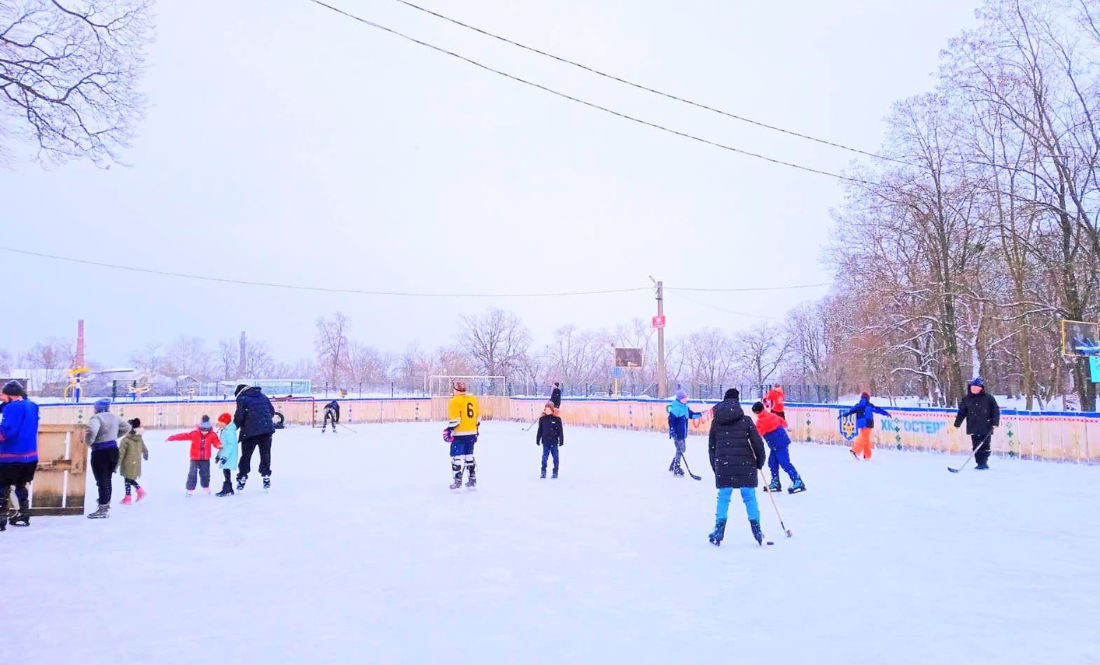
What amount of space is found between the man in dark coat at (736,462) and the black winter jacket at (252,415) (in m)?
7.40

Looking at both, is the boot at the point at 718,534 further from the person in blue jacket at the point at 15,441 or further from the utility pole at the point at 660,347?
the utility pole at the point at 660,347

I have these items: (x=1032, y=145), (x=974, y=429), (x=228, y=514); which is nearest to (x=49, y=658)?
(x=228, y=514)

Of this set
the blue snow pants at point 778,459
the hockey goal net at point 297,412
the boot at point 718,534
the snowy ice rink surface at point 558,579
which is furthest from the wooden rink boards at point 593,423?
the blue snow pants at point 778,459

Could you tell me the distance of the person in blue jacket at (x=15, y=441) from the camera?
27.3ft

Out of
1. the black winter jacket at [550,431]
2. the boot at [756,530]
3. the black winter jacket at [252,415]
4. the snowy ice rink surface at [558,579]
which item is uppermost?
the black winter jacket at [252,415]

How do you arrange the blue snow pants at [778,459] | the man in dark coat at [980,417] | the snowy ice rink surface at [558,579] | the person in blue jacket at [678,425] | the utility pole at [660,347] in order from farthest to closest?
the utility pole at [660,347] < the man in dark coat at [980,417] < the person in blue jacket at [678,425] < the blue snow pants at [778,459] < the snowy ice rink surface at [558,579]

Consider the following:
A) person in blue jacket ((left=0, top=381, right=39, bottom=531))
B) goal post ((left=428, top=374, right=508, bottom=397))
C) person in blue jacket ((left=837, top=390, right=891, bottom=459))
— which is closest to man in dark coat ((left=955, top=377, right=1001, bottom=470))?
person in blue jacket ((left=837, top=390, right=891, bottom=459))

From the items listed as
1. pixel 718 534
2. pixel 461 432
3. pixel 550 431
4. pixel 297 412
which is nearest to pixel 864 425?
pixel 550 431

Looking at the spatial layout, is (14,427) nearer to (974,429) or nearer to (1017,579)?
(1017,579)

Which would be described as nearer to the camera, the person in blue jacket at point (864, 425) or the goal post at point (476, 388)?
the person in blue jacket at point (864, 425)

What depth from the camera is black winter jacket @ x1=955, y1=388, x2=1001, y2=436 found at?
1463 cm

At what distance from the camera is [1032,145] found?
23.8 meters

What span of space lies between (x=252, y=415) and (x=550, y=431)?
5176mm

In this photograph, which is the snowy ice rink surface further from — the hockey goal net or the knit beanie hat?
the hockey goal net
